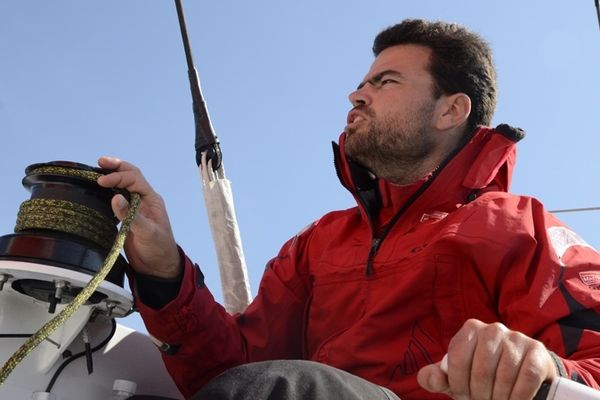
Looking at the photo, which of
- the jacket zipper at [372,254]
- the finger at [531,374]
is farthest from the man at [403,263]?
the finger at [531,374]

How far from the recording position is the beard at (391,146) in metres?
2.62

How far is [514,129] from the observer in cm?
239

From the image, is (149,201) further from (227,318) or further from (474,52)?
(474,52)

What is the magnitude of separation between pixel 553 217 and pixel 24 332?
128 cm

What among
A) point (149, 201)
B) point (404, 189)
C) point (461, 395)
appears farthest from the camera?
point (404, 189)

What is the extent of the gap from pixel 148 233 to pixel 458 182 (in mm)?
855

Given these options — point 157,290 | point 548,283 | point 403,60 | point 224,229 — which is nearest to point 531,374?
point 548,283

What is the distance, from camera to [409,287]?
210 centimetres

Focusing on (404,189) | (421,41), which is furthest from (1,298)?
(421,41)

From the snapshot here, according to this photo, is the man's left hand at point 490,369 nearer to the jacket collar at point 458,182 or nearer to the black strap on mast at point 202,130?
the jacket collar at point 458,182

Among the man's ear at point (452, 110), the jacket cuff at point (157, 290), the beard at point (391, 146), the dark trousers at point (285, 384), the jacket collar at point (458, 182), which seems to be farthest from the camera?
the man's ear at point (452, 110)

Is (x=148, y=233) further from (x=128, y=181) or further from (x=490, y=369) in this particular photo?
(x=490, y=369)

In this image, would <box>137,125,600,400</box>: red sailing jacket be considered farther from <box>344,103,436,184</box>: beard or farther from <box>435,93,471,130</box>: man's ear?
<box>435,93,471,130</box>: man's ear

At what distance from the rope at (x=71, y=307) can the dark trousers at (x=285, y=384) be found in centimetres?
46
